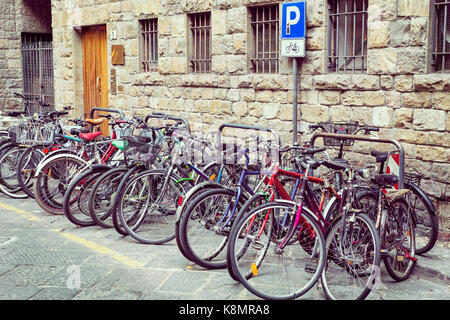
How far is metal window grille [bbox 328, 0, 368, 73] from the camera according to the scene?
7625 millimetres

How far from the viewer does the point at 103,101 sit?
12.9m

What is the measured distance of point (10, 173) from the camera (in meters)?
8.71

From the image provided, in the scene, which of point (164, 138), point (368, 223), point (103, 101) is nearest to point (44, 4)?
point (103, 101)

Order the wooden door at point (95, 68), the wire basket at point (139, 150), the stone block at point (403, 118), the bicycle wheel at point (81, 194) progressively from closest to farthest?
1. the wire basket at point (139, 150)
2. the bicycle wheel at point (81, 194)
3. the stone block at point (403, 118)
4. the wooden door at point (95, 68)

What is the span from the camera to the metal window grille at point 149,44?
11305 mm

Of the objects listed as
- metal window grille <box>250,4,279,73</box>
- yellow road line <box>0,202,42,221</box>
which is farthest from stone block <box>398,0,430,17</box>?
yellow road line <box>0,202,42,221</box>

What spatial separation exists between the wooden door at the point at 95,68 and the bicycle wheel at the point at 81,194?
5.83 m

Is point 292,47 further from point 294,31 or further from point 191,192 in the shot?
point 191,192

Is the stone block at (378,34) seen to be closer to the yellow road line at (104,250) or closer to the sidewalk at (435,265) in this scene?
the sidewalk at (435,265)

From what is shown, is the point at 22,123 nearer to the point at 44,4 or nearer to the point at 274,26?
the point at 274,26

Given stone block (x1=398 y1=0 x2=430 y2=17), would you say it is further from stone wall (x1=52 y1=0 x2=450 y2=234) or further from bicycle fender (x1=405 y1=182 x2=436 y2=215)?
bicycle fender (x1=405 y1=182 x2=436 y2=215)

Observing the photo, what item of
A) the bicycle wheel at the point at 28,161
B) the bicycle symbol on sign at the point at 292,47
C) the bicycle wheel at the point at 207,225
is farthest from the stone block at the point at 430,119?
the bicycle wheel at the point at 28,161

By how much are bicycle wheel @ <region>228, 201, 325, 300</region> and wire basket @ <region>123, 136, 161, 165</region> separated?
188cm

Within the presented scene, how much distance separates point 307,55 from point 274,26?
0.98 metres
